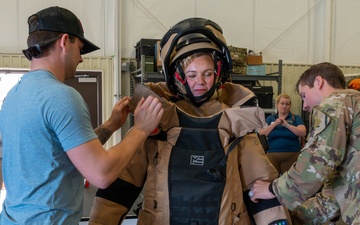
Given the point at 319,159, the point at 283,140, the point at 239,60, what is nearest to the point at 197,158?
the point at 319,159

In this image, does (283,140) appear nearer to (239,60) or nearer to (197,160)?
(239,60)

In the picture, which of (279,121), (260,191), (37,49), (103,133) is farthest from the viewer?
(279,121)

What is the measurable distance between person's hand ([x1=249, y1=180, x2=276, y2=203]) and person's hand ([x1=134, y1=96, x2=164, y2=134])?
0.58 m

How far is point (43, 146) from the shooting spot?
3.90 feet

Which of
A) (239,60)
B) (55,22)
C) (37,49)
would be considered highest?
(239,60)

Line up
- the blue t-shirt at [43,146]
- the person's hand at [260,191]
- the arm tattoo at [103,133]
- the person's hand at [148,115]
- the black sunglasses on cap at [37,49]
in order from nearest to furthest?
the blue t-shirt at [43,146] → the black sunglasses on cap at [37,49] → the person's hand at [148,115] → the person's hand at [260,191] → the arm tattoo at [103,133]

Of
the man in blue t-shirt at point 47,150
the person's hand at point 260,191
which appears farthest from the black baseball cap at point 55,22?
the person's hand at point 260,191

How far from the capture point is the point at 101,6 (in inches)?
257

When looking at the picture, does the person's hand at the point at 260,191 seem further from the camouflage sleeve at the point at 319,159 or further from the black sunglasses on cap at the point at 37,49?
the black sunglasses on cap at the point at 37,49

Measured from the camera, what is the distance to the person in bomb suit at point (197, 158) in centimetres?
153

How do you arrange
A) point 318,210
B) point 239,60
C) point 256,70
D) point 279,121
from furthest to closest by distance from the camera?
point 256,70 → point 239,60 → point 279,121 → point 318,210

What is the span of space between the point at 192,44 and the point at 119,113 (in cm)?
51

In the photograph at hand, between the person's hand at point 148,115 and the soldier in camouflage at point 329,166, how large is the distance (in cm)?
59

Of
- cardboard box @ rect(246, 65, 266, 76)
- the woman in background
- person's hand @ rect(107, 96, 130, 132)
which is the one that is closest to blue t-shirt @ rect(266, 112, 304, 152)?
the woman in background
